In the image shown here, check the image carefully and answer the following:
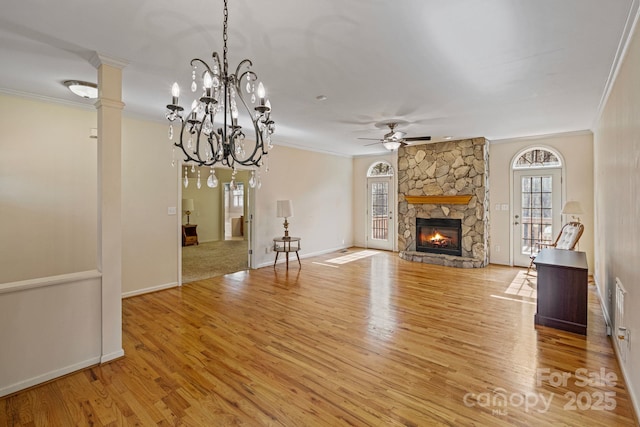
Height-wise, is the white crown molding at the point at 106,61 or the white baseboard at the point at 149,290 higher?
the white crown molding at the point at 106,61

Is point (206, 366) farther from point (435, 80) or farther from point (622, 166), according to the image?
point (622, 166)

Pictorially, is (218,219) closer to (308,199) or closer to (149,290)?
(308,199)

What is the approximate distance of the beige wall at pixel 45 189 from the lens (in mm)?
3521

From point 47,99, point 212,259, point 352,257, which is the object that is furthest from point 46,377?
point 352,257

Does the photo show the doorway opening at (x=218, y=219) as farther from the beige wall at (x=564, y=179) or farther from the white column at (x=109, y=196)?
the beige wall at (x=564, y=179)

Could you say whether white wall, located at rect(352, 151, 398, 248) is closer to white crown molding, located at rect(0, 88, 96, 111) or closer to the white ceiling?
the white ceiling

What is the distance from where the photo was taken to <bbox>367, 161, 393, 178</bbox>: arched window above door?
8245 mm

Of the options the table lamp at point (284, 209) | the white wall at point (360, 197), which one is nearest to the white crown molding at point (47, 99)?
the table lamp at point (284, 209)

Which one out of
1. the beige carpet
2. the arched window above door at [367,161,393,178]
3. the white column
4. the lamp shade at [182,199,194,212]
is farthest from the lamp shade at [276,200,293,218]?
the lamp shade at [182,199,194,212]

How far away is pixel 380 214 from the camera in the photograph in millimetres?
8453

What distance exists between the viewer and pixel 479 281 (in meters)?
5.28

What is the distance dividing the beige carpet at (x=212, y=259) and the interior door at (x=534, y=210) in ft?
18.6

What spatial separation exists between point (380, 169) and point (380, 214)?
124cm

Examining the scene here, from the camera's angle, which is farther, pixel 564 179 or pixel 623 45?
pixel 564 179
